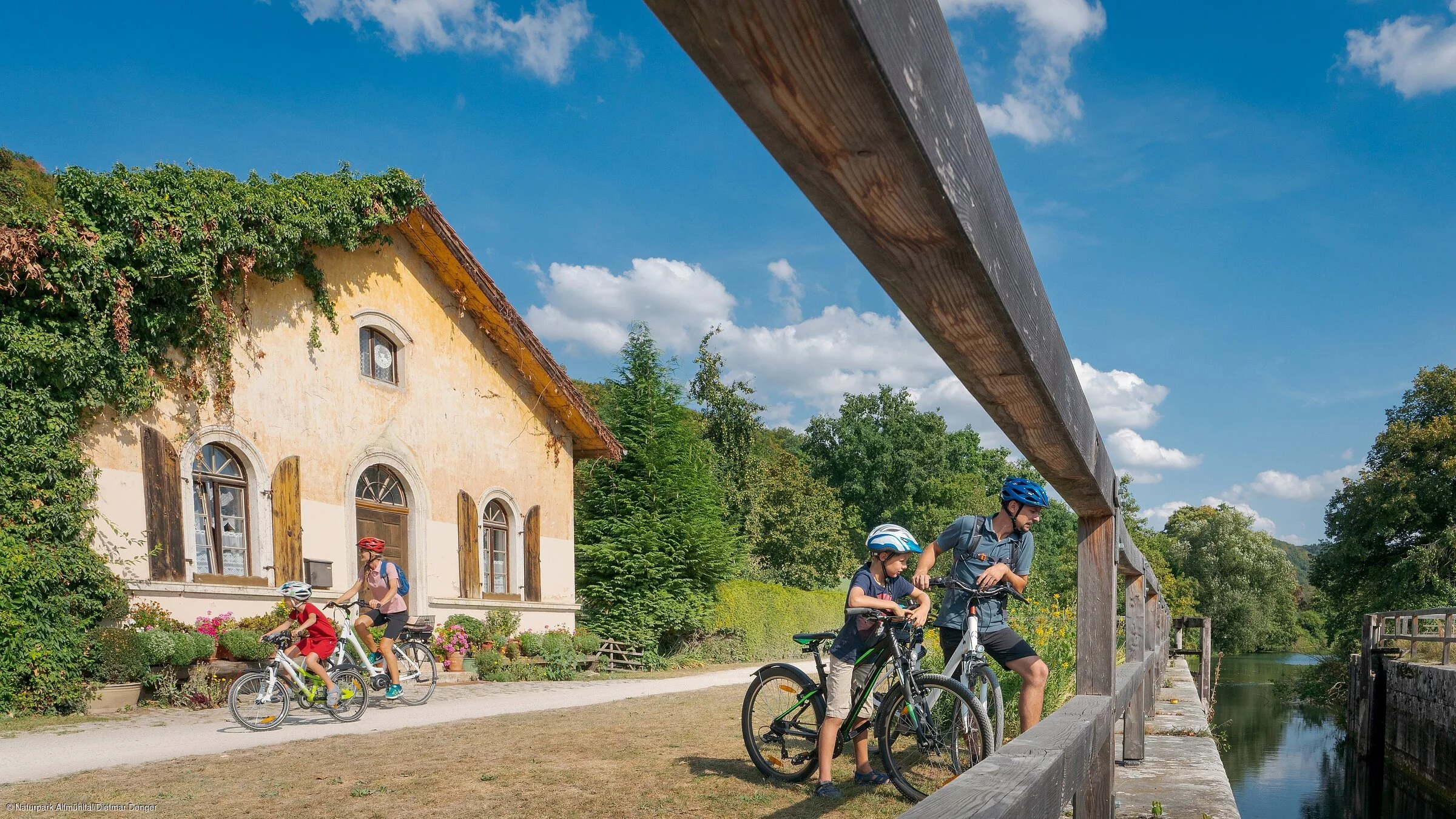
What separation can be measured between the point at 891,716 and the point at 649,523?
52.4 feet

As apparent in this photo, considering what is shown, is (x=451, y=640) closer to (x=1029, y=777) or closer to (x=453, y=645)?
(x=453, y=645)

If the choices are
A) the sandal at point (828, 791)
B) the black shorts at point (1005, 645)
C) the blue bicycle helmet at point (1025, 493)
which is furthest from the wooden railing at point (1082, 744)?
the sandal at point (828, 791)

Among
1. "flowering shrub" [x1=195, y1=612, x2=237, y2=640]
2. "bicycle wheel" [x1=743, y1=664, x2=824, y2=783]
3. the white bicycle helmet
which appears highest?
the white bicycle helmet

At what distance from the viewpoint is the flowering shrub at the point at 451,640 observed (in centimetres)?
1544

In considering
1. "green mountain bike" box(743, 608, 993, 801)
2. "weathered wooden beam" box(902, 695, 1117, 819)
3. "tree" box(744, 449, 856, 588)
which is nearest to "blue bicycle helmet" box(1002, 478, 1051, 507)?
"green mountain bike" box(743, 608, 993, 801)

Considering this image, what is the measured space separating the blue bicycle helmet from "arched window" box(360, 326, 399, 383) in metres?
12.7

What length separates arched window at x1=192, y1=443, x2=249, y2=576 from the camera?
1260 cm

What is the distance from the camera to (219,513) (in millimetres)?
12898

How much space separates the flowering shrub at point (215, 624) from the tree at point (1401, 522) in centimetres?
2956

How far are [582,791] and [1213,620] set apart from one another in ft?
169

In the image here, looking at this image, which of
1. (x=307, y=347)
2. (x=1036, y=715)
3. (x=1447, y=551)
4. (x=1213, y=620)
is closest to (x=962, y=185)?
(x=1036, y=715)

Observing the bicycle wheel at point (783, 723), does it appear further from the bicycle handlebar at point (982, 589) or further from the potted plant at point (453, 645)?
the potted plant at point (453, 645)

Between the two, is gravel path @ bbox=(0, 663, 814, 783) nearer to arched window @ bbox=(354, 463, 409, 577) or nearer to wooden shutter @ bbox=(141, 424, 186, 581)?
wooden shutter @ bbox=(141, 424, 186, 581)

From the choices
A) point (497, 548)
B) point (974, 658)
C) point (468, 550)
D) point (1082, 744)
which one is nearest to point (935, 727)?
point (974, 658)
